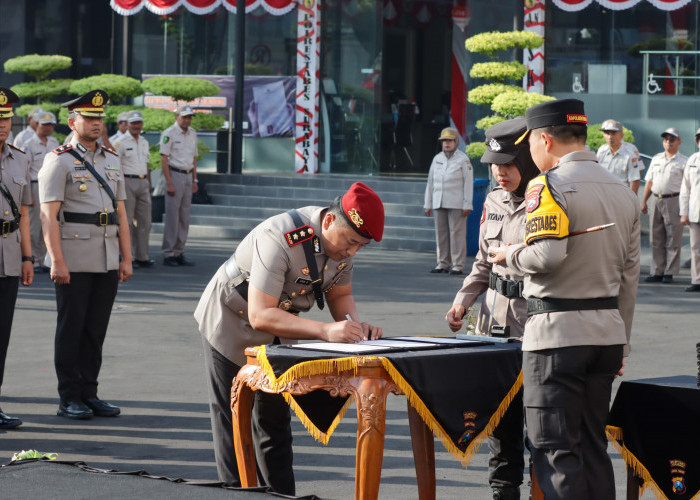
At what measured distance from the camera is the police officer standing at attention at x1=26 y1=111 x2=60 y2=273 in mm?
15867

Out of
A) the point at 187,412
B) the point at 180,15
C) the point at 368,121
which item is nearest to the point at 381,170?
the point at 368,121

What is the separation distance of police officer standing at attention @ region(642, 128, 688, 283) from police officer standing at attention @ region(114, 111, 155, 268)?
6.73 meters

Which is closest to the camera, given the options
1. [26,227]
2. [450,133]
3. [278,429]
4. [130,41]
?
[278,429]

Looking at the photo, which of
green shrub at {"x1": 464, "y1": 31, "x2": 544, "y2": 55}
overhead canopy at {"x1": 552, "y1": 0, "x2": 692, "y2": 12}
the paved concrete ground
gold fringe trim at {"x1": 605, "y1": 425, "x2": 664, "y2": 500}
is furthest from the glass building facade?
gold fringe trim at {"x1": 605, "y1": 425, "x2": 664, "y2": 500}

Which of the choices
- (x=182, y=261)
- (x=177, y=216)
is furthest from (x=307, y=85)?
(x=182, y=261)

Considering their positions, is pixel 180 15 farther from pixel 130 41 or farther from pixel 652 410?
pixel 652 410

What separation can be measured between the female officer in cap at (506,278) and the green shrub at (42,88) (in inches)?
631

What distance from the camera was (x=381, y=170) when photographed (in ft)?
84.3

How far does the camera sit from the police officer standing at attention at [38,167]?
1587 cm

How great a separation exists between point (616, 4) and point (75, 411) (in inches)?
628

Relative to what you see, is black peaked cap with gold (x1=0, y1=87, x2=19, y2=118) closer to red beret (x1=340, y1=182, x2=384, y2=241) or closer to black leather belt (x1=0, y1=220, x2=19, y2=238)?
black leather belt (x1=0, y1=220, x2=19, y2=238)

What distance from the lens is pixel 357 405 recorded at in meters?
4.82

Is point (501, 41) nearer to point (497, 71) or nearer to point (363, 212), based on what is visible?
point (497, 71)

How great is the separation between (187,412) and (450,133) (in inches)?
358
